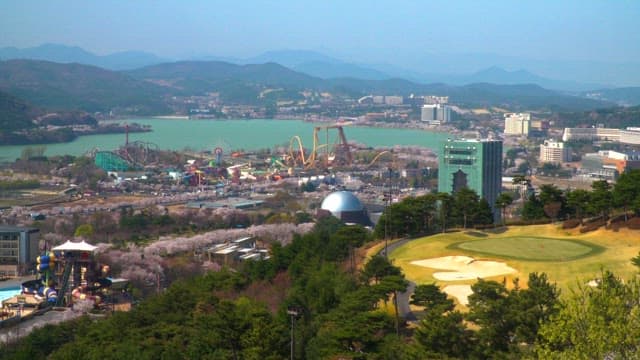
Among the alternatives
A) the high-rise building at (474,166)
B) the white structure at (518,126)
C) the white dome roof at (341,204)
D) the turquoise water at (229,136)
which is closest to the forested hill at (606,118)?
the white structure at (518,126)

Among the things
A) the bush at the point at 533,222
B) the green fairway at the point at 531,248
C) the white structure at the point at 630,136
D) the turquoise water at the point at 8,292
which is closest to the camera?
the green fairway at the point at 531,248

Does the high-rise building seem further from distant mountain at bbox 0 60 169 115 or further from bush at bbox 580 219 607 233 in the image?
distant mountain at bbox 0 60 169 115

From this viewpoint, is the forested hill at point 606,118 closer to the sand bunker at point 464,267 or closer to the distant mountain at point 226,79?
the distant mountain at point 226,79

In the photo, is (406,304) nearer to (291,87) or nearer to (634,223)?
(634,223)

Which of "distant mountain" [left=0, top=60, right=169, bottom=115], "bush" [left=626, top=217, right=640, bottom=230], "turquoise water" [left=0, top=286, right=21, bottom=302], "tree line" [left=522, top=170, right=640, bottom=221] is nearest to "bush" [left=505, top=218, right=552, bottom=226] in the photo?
"tree line" [left=522, top=170, right=640, bottom=221]

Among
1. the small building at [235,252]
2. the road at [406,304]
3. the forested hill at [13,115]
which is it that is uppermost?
the forested hill at [13,115]

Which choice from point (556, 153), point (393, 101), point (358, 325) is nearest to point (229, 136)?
point (556, 153)

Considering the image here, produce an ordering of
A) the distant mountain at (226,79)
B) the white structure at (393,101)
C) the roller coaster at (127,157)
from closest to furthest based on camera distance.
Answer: the roller coaster at (127,157), the white structure at (393,101), the distant mountain at (226,79)
